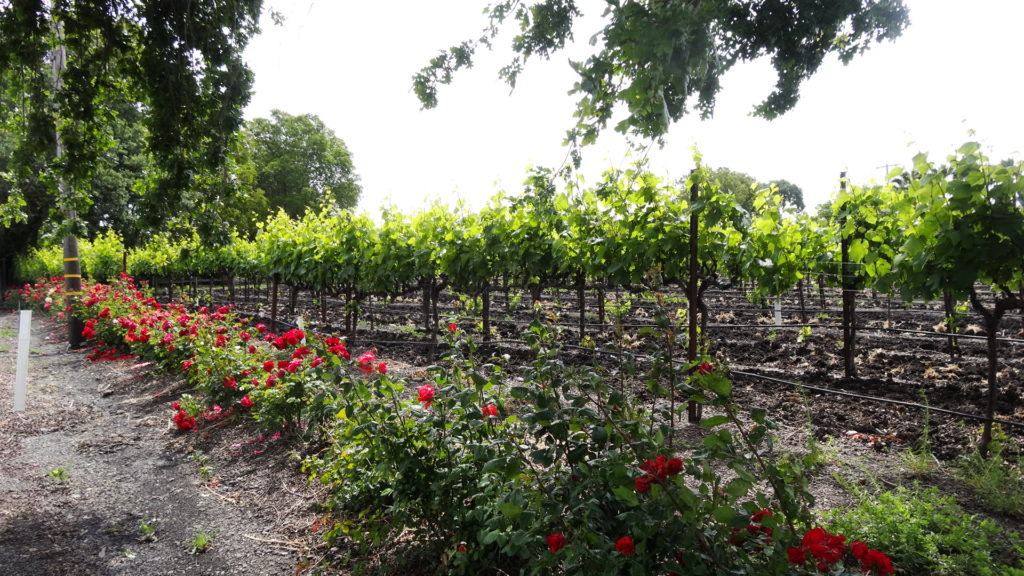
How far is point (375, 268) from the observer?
7.86 meters

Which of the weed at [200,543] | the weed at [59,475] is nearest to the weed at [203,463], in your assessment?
the weed at [59,475]

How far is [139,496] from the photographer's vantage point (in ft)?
11.6

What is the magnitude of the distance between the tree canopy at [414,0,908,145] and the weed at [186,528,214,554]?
9.46 feet

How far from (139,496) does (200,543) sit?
107 centimetres

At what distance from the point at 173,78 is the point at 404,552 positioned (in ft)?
10.8

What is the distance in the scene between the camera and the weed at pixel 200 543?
2818 mm

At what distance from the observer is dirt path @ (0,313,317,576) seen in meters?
2.75

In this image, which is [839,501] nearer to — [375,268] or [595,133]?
[595,133]

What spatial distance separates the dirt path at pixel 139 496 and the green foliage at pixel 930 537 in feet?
8.18

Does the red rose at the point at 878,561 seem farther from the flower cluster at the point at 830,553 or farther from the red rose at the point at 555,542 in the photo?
the red rose at the point at 555,542

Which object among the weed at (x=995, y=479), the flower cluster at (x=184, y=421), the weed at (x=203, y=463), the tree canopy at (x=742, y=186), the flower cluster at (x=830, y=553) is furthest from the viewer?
the tree canopy at (x=742, y=186)

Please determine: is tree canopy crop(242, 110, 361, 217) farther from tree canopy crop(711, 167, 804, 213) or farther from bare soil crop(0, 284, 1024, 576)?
bare soil crop(0, 284, 1024, 576)

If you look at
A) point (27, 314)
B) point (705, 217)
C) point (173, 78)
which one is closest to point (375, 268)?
point (27, 314)

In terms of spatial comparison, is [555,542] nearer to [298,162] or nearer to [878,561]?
[878,561]
